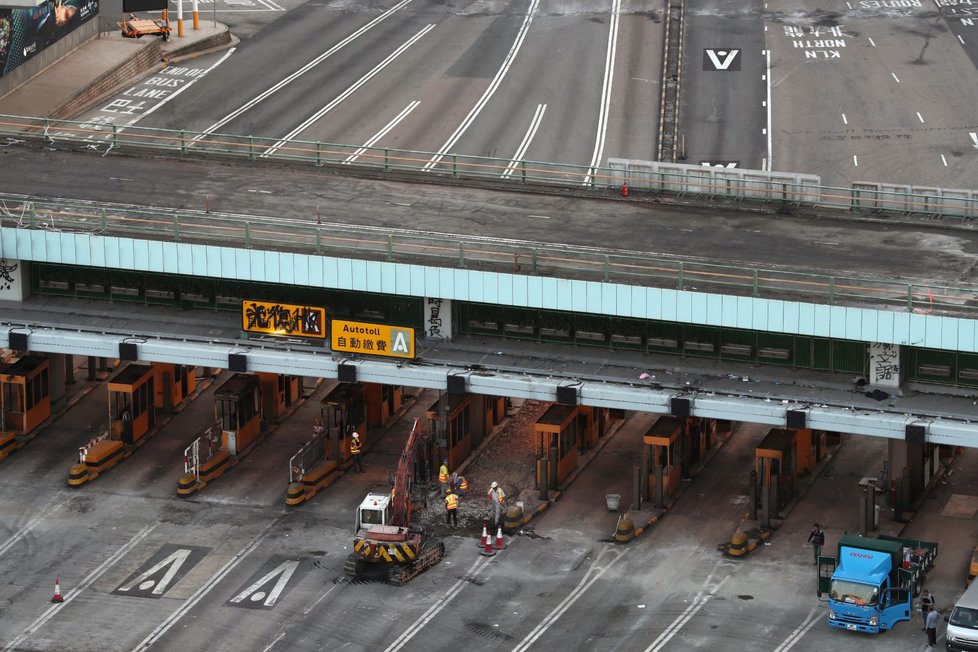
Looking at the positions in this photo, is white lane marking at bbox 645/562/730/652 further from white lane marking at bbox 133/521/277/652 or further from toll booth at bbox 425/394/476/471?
white lane marking at bbox 133/521/277/652

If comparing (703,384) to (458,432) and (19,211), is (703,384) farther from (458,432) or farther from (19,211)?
(19,211)

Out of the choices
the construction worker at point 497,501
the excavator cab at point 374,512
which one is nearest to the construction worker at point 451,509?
the construction worker at point 497,501

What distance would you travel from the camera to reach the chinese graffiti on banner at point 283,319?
7875 centimetres

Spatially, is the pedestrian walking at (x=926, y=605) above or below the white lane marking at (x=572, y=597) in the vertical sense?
above

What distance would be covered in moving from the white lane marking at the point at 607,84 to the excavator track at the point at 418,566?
29823mm

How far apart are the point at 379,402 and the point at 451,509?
10.5 m

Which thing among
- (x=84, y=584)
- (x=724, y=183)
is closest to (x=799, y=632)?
(x=84, y=584)

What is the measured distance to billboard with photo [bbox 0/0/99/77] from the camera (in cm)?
11244

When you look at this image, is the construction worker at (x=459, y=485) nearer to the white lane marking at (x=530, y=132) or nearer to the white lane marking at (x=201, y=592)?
the white lane marking at (x=201, y=592)

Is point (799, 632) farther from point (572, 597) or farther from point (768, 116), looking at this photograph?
point (768, 116)

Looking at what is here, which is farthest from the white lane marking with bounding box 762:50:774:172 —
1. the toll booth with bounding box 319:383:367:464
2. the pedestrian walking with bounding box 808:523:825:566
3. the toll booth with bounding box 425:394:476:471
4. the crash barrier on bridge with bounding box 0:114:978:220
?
the pedestrian walking with bounding box 808:523:825:566

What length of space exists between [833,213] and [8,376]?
109 feet

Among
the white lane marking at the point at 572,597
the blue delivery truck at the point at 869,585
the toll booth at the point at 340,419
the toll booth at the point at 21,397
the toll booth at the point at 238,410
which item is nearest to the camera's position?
the blue delivery truck at the point at 869,585

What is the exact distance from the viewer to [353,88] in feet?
403
